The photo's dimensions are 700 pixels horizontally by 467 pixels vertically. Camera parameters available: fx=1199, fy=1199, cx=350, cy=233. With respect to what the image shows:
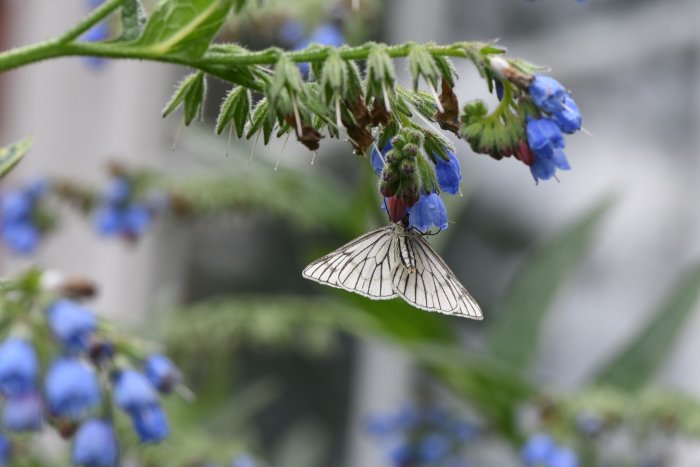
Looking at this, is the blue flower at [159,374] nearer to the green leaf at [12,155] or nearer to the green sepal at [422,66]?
the green leaf at [12,155]

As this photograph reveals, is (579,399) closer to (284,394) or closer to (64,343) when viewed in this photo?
(64,343)

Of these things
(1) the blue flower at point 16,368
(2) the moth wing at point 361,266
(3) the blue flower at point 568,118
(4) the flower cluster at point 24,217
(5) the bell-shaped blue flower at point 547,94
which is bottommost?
(4) the flower cluster at point 24,217

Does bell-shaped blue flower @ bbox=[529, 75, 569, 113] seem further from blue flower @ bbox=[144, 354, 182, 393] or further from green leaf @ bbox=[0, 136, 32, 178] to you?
blue flower @ bbox=[144, 354, 182, 393]

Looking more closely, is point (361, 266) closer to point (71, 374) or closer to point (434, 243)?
point (71, 374)

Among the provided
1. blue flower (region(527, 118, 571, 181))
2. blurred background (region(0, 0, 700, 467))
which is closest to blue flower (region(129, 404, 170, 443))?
blurred background (region(0, 0, 700, 467))

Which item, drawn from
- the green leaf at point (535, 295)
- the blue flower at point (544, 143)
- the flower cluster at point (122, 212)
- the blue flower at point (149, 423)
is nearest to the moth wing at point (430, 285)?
the blue flower at point (544, 143)

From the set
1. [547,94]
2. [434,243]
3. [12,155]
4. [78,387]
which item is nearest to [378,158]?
[547,94]

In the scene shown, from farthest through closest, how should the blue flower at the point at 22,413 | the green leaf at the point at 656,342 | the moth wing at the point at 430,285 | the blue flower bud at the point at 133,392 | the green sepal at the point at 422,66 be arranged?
1. the green leaf at the point at 656,342
2. the blue flower bud at the point at 133,392
3. the blue flower at the point at 22,413
4. the moth wing at the point at 430,285
5. the green sepal at the point at 422,66
